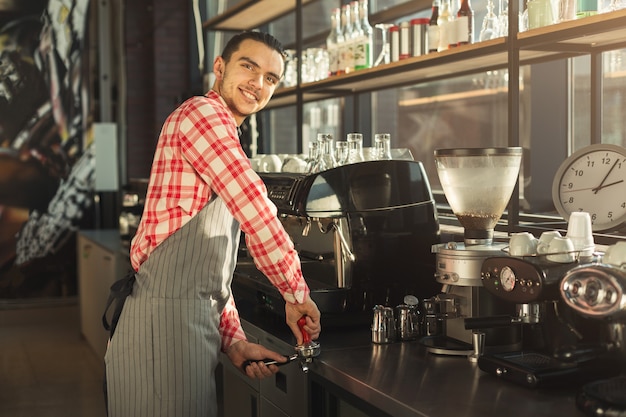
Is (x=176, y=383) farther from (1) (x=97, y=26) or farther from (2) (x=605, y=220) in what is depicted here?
(1) (x=97, y=26)

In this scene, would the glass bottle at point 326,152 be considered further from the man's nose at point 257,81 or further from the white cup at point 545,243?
the white cup at point 545,243

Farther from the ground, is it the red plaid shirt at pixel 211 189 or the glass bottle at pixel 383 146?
the glass bottle at pixel 383 146

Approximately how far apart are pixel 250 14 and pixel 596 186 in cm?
287

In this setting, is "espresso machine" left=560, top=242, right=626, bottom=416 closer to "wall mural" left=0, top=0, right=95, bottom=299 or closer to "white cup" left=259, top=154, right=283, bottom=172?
"white cup" left=259, top=154, right=283, bottom=172

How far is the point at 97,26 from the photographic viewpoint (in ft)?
22.7

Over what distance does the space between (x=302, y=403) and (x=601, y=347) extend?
811mm

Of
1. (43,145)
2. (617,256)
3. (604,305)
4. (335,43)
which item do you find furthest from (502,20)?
(43,145)

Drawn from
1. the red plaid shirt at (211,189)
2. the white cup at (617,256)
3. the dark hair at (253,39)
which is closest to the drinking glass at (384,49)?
the dark hair at (253,39)

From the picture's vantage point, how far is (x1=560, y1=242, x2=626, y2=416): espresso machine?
1490mm

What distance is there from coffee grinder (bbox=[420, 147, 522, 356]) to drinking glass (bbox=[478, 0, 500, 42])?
714mm

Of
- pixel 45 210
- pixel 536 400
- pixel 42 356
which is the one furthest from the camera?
pixel 45 210

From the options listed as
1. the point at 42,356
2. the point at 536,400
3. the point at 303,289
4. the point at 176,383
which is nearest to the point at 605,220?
the point at 536,400

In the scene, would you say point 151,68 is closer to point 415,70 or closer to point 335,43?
point 335,43

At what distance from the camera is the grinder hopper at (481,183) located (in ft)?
6.81
